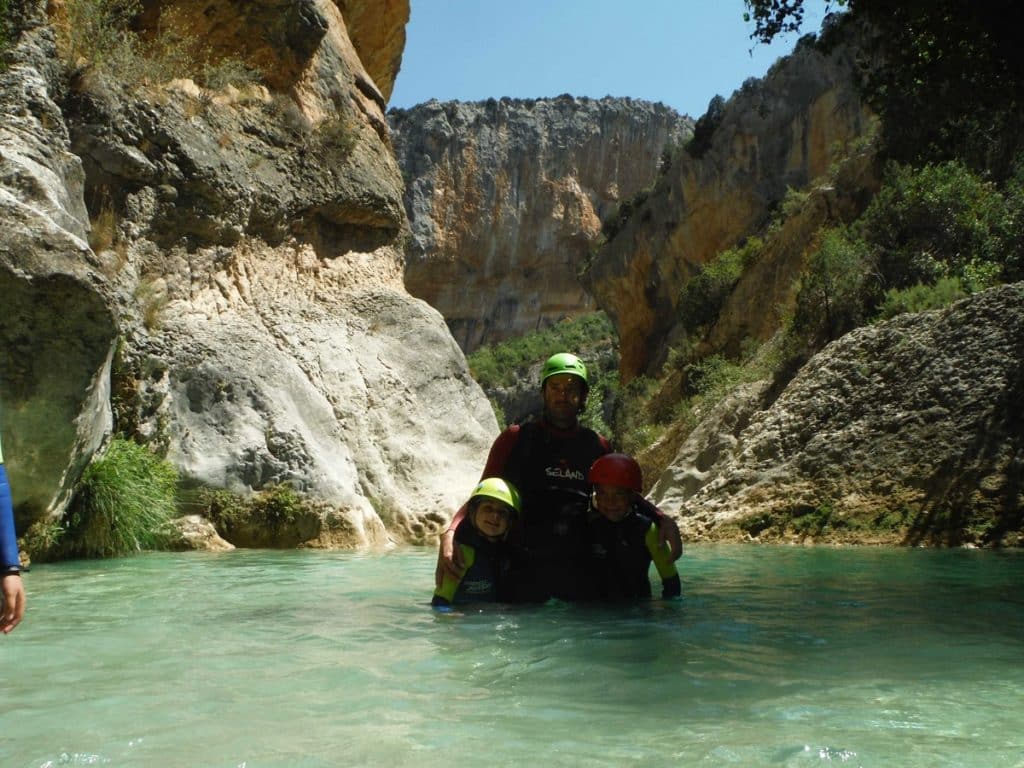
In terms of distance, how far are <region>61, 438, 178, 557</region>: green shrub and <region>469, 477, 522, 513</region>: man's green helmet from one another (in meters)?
4.89

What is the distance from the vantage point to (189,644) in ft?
13.9

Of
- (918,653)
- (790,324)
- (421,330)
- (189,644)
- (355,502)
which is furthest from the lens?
(790,324)

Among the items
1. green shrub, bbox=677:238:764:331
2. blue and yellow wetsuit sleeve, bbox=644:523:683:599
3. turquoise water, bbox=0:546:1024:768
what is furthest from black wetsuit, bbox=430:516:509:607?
green shrub, bbox=677:238:764:331

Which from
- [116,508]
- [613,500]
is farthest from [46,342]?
[613,500]

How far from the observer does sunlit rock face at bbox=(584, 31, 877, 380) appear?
33.4m

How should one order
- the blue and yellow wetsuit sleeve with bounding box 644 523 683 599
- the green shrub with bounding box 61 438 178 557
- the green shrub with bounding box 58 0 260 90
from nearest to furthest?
the blue and yellow wetsuit sleeve with bounding box 644 523 683 599 → the green shrub with bounding box 61 438 178 557 → the green shrub with bounding box 58 0 260 90

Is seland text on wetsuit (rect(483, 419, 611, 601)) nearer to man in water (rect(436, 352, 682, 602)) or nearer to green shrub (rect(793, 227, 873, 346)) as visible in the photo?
man in water (rect(436, 352, 682, 602))

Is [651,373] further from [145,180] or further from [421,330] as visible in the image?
[145,180]

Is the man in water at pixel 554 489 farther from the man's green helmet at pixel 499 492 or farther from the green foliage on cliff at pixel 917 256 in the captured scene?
the green foliage on cliff at pixel 917 256

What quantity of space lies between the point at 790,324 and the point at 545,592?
42.4 feet

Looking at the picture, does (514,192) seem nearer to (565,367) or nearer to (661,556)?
(565,367)

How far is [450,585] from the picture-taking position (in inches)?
212

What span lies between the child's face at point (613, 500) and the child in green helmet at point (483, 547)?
0.47 meters

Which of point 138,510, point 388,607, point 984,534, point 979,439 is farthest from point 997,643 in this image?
point 138,510
